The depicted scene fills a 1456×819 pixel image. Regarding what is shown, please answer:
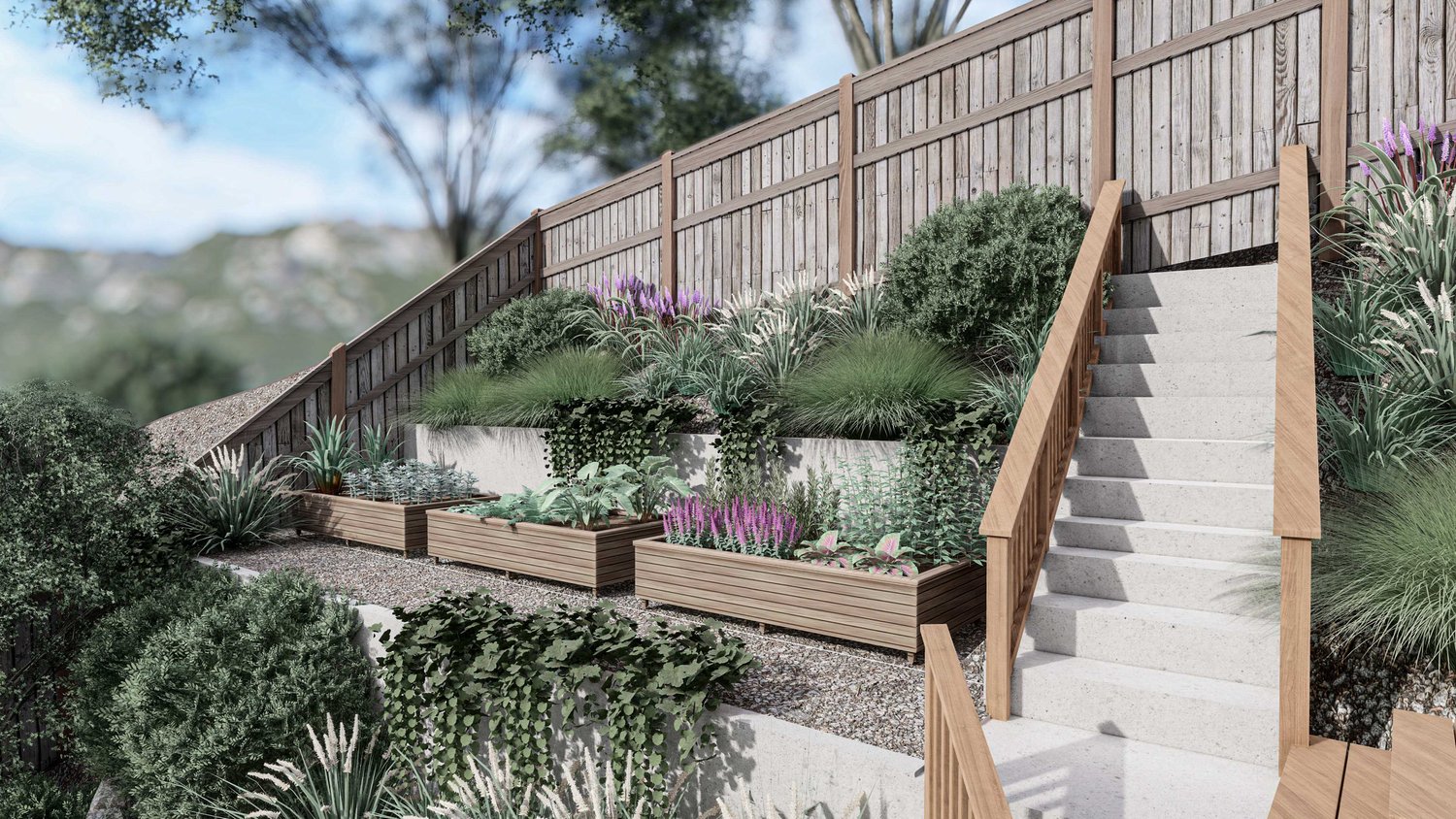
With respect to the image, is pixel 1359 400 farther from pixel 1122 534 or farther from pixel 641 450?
pixel 641 450

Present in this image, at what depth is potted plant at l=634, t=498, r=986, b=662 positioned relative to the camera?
374 centimetres

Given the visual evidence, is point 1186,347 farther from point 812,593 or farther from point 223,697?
point 223,697

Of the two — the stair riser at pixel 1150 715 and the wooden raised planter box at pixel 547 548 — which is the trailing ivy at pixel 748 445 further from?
the stair riser at pixel 1150 715

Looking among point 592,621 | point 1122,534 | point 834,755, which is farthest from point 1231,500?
point 592,621

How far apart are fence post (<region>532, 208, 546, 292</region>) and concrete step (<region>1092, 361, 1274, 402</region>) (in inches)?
263

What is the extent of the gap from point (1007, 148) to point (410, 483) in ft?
17.7

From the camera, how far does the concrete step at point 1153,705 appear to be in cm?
278

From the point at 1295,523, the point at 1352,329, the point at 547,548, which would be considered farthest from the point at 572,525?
the point at 1352,329

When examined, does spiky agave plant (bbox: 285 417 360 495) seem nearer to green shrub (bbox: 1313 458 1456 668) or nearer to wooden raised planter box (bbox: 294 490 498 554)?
wooden raised planter box (bbox: 294 490 498 554)

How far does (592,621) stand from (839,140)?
16.9ft

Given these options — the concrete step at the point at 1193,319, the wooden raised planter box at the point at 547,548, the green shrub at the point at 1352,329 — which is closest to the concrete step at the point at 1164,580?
the green shrub at the point at 1352,329

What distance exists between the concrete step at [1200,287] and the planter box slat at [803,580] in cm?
287

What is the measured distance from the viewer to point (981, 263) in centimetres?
536

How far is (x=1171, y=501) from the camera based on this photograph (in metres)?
3.78
